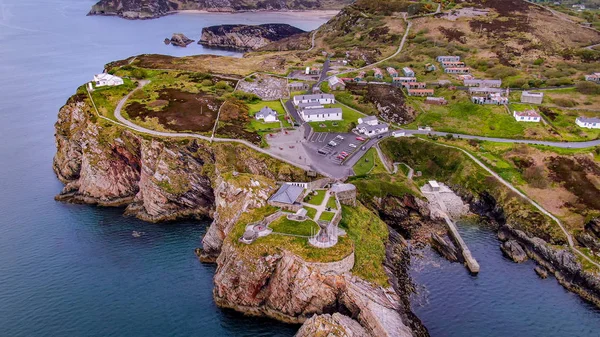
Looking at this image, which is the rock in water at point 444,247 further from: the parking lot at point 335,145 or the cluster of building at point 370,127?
the cluster of building at point 370,127

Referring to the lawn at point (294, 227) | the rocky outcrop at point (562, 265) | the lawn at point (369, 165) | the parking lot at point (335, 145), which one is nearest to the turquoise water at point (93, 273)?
the lawn at point (294, 227)

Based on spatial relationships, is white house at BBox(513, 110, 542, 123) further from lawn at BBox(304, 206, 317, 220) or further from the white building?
lawn at BBox(304, 206, 317, 220)

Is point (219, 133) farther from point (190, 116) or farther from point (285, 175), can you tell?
point (285, 175)

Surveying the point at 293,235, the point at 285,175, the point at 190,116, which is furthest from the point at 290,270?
the point at 190,116

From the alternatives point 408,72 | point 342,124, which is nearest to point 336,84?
point 342,124

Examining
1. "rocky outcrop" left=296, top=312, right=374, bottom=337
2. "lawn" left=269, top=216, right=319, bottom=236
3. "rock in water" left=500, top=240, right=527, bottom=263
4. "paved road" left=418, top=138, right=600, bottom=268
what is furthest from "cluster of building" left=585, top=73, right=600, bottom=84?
"rocky outcrop" left=296, top=312, right=374, bottom=337
